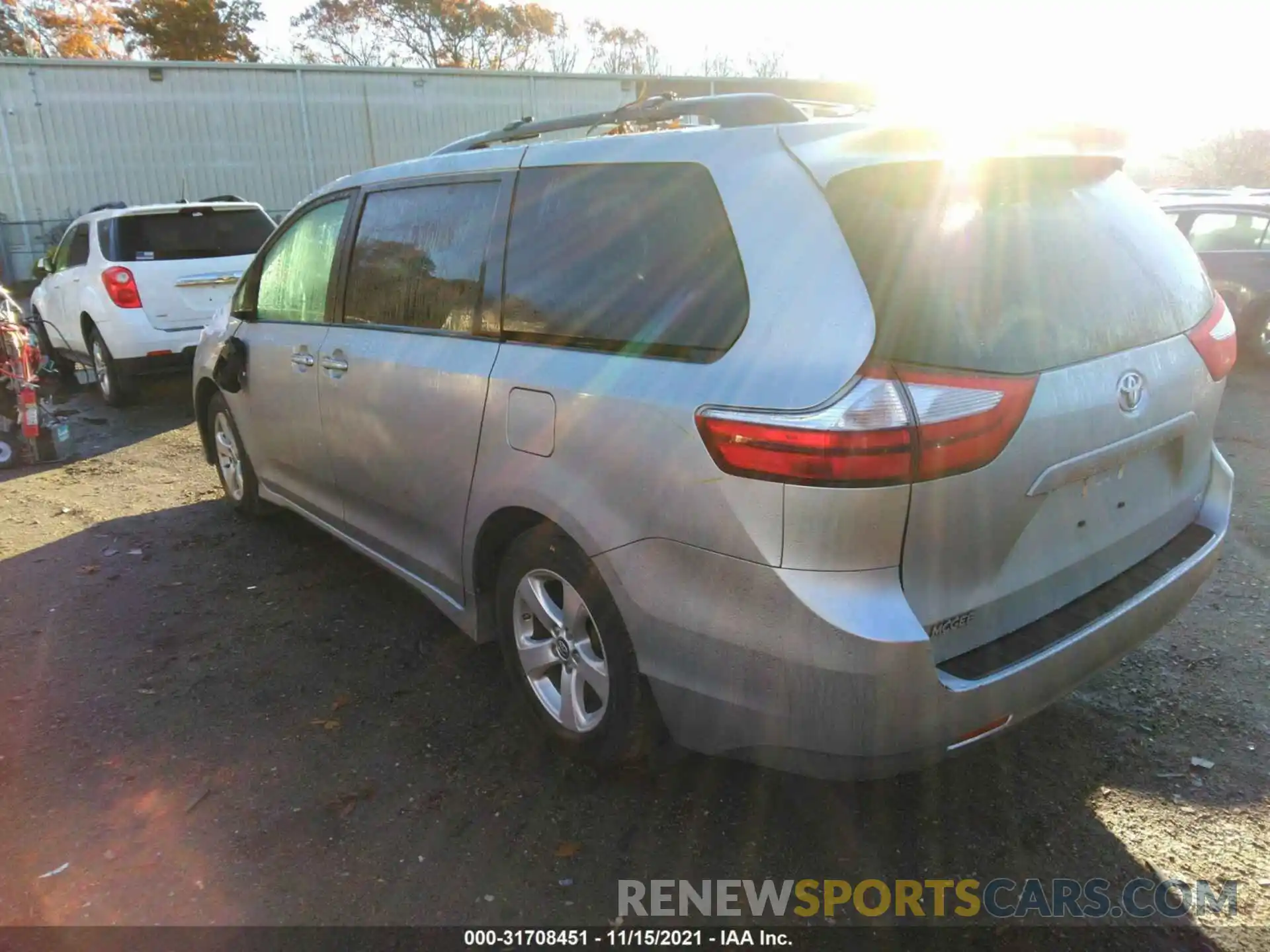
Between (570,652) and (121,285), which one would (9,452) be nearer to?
(121,285)

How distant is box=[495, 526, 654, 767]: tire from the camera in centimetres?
252

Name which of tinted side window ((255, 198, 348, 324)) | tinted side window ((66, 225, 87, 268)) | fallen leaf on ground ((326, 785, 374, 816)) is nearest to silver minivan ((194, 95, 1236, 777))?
fallen leaf on ground ((326, 785, 374, 816))

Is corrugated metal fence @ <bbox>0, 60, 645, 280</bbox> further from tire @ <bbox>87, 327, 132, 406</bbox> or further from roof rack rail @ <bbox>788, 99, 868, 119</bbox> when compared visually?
roof rack rail @ <bbox>788, 99, 868, 119</bbox>

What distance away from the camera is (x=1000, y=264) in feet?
7.14

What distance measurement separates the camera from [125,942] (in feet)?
7.50

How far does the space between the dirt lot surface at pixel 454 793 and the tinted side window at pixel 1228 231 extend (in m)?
5.91

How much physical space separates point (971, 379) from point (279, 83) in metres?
24.5

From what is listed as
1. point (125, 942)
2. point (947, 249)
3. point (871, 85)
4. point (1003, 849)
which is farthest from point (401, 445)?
point (871, 85)

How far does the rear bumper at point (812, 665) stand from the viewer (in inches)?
77.9

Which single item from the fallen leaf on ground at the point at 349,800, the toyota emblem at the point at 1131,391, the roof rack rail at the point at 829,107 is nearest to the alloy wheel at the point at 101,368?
the fallen leaf on ground at the point at 349,800

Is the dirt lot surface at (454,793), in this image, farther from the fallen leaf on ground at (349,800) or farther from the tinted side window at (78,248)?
the tinted side window at (78,248)

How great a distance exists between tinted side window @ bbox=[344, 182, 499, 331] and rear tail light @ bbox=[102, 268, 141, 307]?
5490 mm

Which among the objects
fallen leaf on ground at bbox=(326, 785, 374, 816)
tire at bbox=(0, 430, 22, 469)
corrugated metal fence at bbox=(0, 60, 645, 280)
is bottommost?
fallen leaf on ground at bbox=(326, 785, 374, 816)

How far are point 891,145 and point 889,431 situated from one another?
2.51 ft
